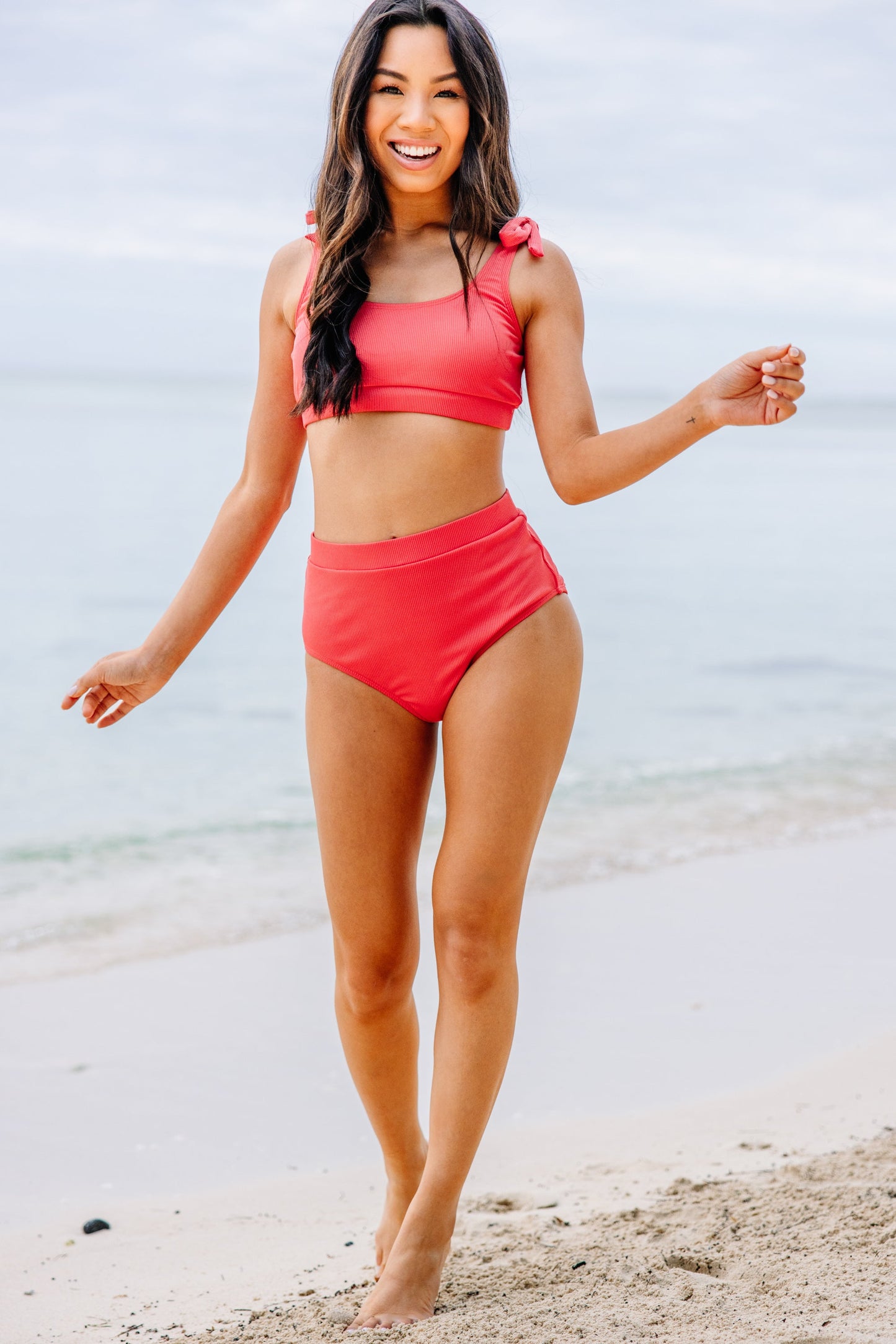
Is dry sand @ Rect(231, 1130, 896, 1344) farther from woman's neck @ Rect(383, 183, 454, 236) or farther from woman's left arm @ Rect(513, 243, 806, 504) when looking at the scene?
woman's neck @ Rect(383, 183, 454, 236)

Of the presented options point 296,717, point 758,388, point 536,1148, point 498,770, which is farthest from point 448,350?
point 296,717

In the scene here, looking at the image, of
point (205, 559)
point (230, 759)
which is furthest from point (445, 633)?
point (230, 759)

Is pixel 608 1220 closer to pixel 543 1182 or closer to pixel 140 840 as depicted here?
pixel 543 1182

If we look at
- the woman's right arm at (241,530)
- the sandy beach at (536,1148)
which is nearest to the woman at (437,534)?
the woman's right arm at (241,530)

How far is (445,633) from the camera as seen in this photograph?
231 cm

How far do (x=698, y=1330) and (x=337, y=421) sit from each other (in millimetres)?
1638

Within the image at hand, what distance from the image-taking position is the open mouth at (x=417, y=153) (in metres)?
2.36

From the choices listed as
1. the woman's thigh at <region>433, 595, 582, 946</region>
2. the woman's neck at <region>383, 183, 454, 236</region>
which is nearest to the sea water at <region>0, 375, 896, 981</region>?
the woman's neck at <region>383, 183, 454, 236</region>

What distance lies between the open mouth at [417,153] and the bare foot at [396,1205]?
6.07 ft

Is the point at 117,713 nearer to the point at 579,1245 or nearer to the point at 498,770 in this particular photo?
the point at 498,770

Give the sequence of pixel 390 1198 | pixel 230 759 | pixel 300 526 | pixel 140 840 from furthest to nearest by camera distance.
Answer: pixel 300 526 < pixel 230 759 < pixel 140 840 < pixel 390 1198

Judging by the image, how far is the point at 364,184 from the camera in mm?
2393

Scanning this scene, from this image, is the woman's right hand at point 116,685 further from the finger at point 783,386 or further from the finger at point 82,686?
the finger at point 783,386

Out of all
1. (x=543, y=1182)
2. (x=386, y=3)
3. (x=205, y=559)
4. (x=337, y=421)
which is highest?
(x=386, y=3)
